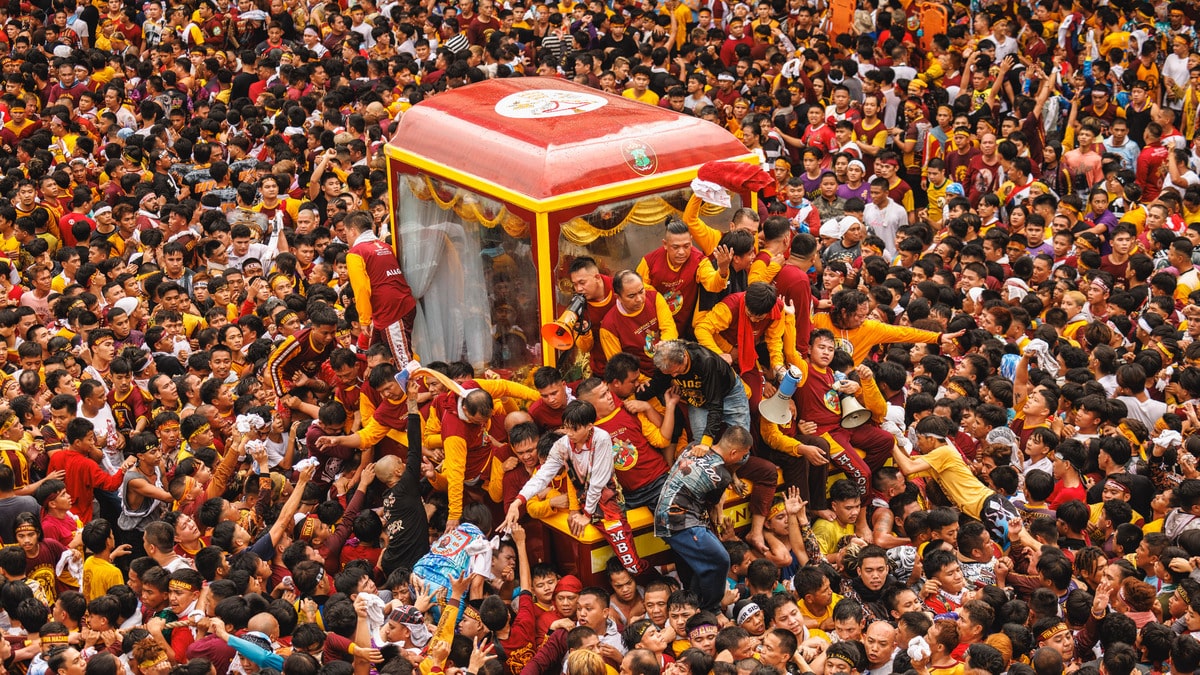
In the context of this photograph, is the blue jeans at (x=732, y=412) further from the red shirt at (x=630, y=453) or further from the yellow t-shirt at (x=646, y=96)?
the yellow t-shirt at (x=646, y=96)

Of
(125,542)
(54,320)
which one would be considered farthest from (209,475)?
(54,320)

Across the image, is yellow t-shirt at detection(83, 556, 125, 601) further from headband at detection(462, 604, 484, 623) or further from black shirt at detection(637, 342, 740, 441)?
black shirt at detection(637, 342, 740, 441)

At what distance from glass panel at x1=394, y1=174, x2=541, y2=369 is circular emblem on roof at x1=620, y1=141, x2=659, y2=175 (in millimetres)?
828

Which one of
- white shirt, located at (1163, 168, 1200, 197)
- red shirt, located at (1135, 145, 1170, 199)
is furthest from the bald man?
red shirt, located at (1135, 145, 1170, 199)

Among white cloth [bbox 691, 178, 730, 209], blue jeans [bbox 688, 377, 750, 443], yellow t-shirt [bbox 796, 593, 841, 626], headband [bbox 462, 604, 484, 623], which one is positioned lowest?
yellow t-shirt [bbox 796, 593, 841, 626]

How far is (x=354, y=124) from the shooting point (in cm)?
1580

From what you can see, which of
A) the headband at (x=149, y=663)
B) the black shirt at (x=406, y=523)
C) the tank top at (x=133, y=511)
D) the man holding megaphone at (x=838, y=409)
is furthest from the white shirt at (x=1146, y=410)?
the tank top at (x=133, y=511)

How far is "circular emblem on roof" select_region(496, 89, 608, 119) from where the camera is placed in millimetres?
10219

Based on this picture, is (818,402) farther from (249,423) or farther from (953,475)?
(249,423)

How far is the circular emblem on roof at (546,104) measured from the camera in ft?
33.5

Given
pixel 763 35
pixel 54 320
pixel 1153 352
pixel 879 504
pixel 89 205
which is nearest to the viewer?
pixel 879 504

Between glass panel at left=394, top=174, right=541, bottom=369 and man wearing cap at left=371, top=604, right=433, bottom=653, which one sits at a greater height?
glass panel at left=394, top=174, right=541, bottom=369

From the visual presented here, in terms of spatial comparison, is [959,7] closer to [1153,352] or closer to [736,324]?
[1153,352]

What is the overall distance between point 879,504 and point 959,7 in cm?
1027
